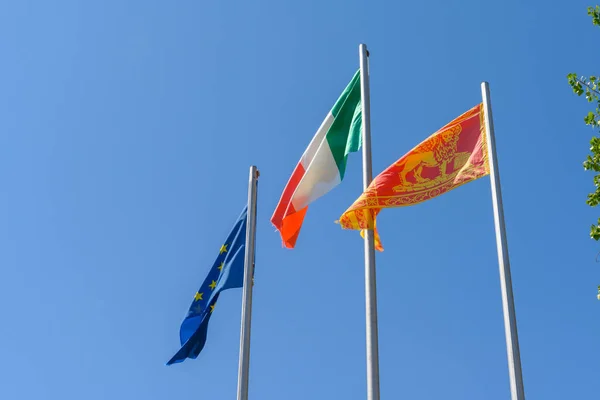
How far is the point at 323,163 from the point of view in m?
16.7

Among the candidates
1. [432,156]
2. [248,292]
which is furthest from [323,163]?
[248,292]

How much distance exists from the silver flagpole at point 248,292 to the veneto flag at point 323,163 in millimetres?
695

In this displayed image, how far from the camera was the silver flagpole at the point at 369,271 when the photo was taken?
1293 centimetres

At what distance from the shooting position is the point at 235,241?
1844cm

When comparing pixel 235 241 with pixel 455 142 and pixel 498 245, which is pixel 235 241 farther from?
pixel 498 245

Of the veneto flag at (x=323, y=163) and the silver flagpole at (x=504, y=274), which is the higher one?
the veneto flag at (x=323, y=163)

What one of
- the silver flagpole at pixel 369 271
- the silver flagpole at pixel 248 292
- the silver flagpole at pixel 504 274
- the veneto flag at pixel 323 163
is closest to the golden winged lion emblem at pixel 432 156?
the silver flagpole at pixel 369 271

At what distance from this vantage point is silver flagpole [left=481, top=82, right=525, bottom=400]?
1159 centimetres

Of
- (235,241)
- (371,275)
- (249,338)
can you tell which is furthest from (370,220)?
(235,241)

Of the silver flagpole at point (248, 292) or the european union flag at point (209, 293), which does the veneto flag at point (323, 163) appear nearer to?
the silver flagpole at point (248, 292)

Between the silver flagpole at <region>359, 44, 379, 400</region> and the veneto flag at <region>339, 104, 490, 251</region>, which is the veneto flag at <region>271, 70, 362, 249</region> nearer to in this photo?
Result: the silver flagpole at <region>359, 44, 379, 400</region>

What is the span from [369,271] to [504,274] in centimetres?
235

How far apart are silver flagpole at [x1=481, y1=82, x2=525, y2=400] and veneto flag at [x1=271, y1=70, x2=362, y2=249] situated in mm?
3172

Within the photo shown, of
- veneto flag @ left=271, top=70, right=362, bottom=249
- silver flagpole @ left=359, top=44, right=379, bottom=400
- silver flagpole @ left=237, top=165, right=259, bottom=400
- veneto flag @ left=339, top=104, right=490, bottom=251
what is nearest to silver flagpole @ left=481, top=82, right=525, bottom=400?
veneto flag @ left=339, top=104, right=490, bottom=251
